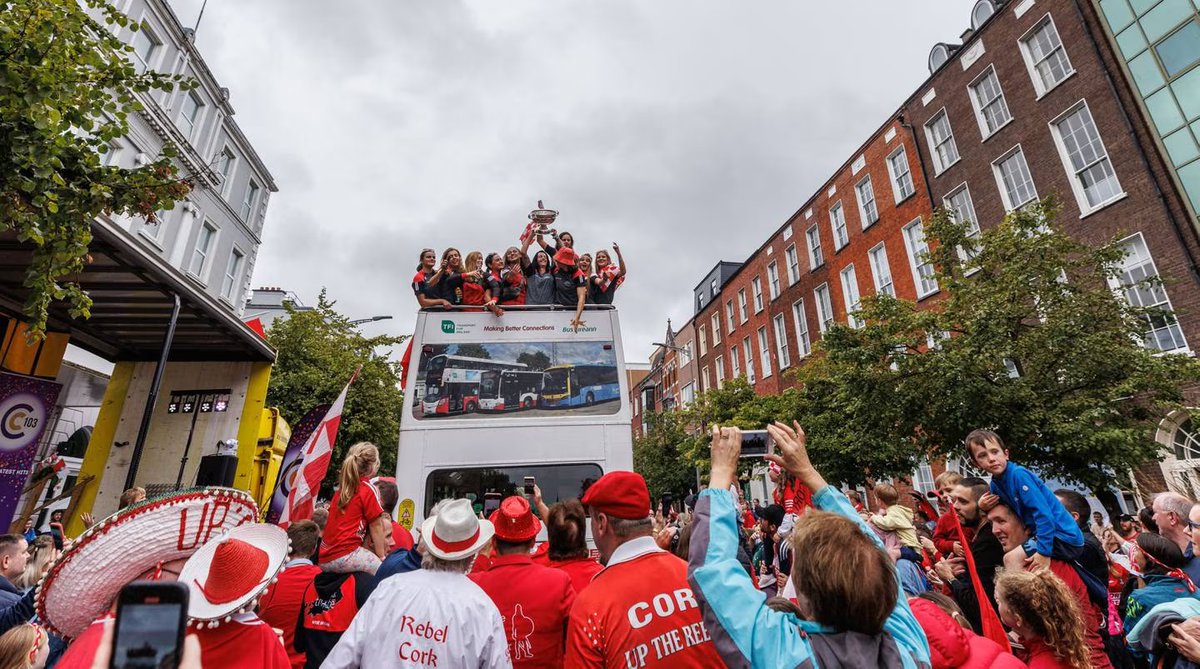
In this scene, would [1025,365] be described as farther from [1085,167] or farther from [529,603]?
[529,603]

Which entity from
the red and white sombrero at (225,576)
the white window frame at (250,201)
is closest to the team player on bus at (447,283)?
the red and white sombrero at (225,576)

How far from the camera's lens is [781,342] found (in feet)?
96.1

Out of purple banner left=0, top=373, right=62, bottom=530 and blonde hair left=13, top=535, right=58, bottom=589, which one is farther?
purple banner left=0, top=373, right=62, bottom=530

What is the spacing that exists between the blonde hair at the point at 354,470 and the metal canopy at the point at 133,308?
145 inches

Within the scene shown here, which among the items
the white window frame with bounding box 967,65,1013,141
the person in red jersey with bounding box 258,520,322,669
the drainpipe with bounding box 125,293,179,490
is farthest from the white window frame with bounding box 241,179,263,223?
the white window frame with bounding box 967,65,1013,141

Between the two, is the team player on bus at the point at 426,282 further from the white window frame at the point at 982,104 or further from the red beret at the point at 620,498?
the white window frame at the point at 982,104

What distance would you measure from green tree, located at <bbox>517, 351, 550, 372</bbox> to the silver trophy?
3029 mm

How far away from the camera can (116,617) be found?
607mm

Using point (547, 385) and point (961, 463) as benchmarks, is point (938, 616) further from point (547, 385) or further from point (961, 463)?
Answer: point (961, 463)

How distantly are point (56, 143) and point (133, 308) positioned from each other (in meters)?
4.91

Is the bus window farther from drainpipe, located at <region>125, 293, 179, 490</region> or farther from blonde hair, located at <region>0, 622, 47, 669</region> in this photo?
blonde hair, located at <region>0, 622, 47, 669</region>

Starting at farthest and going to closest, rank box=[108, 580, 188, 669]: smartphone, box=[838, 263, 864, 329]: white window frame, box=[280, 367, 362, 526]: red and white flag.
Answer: box=[838, 263, 864, 329]: white window frame, box=[280, 367, 362, 526]: red and white flag, box=[108, 580, 188, 669]: smartphone

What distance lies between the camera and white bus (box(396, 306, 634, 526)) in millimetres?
6320

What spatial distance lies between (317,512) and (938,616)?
5.49 meters
